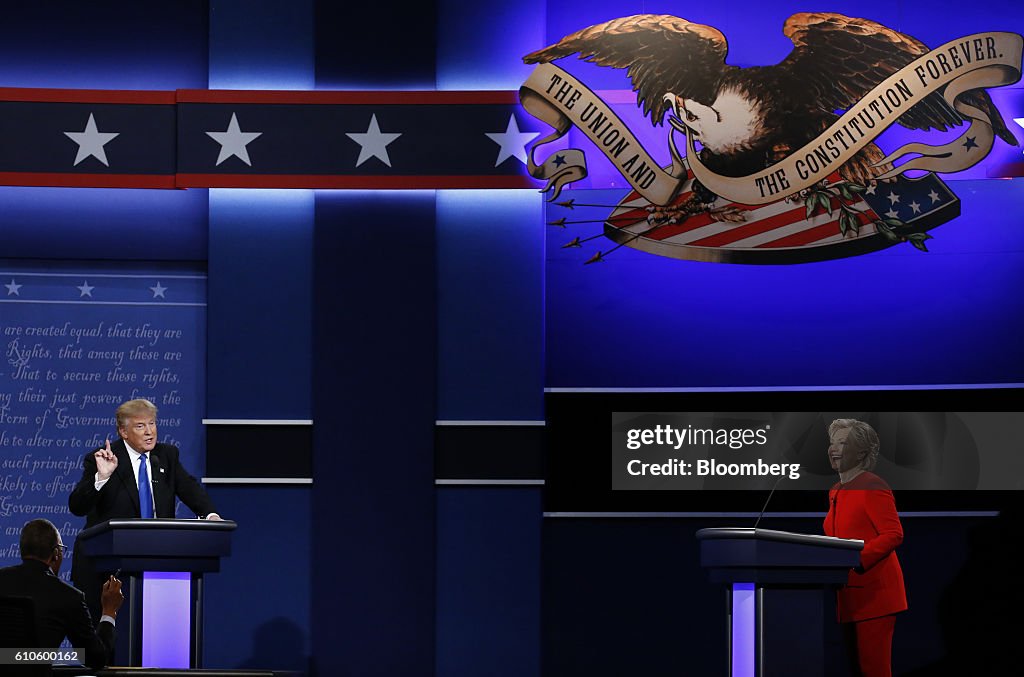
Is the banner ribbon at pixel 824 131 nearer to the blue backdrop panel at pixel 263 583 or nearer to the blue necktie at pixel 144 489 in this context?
the blue backdrop panel at pixel 263 583

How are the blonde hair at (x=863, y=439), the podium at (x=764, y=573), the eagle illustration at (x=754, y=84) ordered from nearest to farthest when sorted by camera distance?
the podium at (x=764, y=573)
the blonde hair at (x=863, y=439)
the eagle illustration at (x=754, y=84)

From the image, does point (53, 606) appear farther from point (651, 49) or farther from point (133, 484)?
point (651, 49)

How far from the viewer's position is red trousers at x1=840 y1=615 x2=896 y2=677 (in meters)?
5.04

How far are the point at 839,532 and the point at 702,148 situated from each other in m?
2.49

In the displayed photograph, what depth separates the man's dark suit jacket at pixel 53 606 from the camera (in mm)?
3814

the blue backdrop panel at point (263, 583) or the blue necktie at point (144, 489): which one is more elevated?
the blue necktie at point (144, 489)

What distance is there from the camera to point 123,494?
547cm

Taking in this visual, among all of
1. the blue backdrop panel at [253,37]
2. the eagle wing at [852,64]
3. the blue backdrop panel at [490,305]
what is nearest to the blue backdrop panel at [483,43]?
the blue backdrop panel at [490,305]

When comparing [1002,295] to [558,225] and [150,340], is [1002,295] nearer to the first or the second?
[558,225]

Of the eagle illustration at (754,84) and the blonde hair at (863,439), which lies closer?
the blonde hair at (863,439)

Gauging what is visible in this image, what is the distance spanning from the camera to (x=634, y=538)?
6.55 metres

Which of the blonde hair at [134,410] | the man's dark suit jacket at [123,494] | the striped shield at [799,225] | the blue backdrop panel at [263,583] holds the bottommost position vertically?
the blue backdrop panel at [263,583]

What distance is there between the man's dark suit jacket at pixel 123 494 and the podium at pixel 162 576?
0.46 metres

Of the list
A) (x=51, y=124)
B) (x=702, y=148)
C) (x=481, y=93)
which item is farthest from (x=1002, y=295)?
(x=51, y=124)
